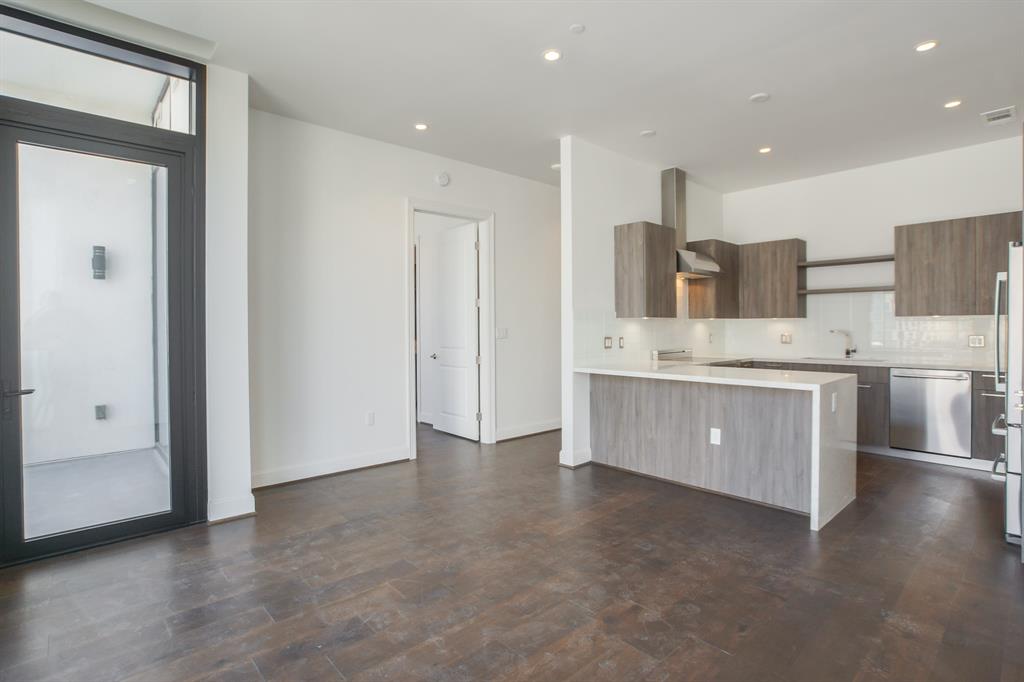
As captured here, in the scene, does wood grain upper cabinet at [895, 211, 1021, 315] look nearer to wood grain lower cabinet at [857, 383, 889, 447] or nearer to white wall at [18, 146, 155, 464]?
wood grain lower cabinet at [857, 383, 889, 447]

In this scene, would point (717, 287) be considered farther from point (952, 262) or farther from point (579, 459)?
point (579, 459)

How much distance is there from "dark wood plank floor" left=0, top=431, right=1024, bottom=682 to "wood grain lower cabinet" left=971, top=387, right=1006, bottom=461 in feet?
3.43

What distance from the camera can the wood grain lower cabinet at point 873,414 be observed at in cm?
503

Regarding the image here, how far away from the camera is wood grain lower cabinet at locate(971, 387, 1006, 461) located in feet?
14.6

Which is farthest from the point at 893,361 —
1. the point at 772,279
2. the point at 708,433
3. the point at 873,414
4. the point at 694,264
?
the point at 708,433

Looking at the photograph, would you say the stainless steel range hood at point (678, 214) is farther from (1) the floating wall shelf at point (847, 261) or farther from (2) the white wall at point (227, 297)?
(2) the white wall at point (227, 297)

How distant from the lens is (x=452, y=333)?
6.14 metres

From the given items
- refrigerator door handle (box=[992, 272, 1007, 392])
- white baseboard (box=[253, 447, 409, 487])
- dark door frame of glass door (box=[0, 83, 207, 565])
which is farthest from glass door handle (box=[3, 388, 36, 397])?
refrigerator door handle (box=[992, 272, 1007, 392])

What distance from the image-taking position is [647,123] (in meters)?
4.42

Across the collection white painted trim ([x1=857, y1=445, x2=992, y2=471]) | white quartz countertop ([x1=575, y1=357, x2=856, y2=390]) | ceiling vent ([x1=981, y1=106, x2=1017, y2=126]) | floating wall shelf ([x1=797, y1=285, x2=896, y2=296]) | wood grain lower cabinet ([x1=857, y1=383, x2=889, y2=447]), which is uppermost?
ceiling vent ([x1=981, y1=106, x2=1017, y2=126])

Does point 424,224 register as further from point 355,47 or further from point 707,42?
point 707,42

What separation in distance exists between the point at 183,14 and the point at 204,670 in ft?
10.6

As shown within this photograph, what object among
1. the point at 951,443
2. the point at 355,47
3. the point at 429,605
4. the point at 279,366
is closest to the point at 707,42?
the point at 355,47

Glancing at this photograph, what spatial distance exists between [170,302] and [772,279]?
5825 mm
